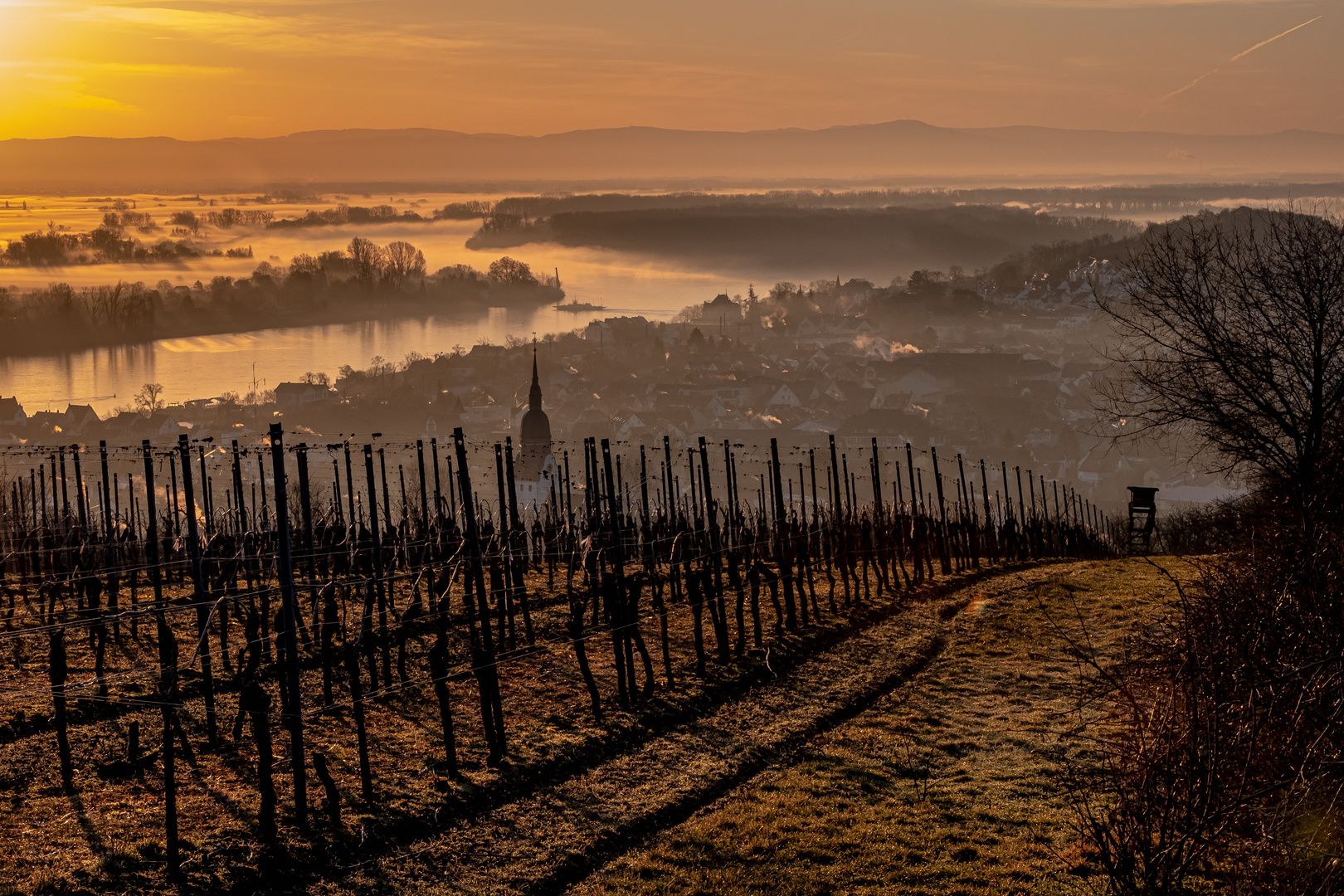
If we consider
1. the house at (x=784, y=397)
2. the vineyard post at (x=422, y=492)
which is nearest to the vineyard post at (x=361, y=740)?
the vineyard post at (x=422, y=492)

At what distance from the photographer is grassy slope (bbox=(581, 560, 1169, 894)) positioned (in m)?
10.3

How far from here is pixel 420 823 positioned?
11.7 m

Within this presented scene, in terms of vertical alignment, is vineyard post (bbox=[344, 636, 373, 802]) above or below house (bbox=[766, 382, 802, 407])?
below

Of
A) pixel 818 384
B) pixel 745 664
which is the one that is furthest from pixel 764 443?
pixel 745 664

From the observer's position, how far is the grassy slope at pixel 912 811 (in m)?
10.3

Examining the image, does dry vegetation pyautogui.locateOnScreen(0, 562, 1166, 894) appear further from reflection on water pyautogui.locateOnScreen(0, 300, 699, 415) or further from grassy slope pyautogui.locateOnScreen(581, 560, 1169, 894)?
reflection on water pyautogui.locateOnScreen(0, 300, 699, 415)

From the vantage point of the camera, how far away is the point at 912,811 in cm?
1185

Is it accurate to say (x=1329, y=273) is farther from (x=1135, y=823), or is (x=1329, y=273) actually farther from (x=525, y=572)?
(x=525, y=572)

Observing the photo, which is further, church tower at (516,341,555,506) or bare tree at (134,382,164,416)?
bare tree at (134,382,164,416)

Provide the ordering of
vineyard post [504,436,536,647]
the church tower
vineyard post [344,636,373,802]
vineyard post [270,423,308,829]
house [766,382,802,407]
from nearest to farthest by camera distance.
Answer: vineyard post [270,423,308,829] → vineyard post [344,636,373,802] → vineyard post [504,436,536,647] → the church tower → house [766,382,802,407]

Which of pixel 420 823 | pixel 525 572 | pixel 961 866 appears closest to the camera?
pixel 961 866

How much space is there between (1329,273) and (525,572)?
61.0 feet

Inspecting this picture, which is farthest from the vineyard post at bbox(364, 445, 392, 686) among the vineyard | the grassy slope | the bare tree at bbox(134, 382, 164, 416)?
the bare tree at bbox(134, 382, 164, 416)

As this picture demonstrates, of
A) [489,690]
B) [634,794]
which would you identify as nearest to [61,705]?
[489,690]
